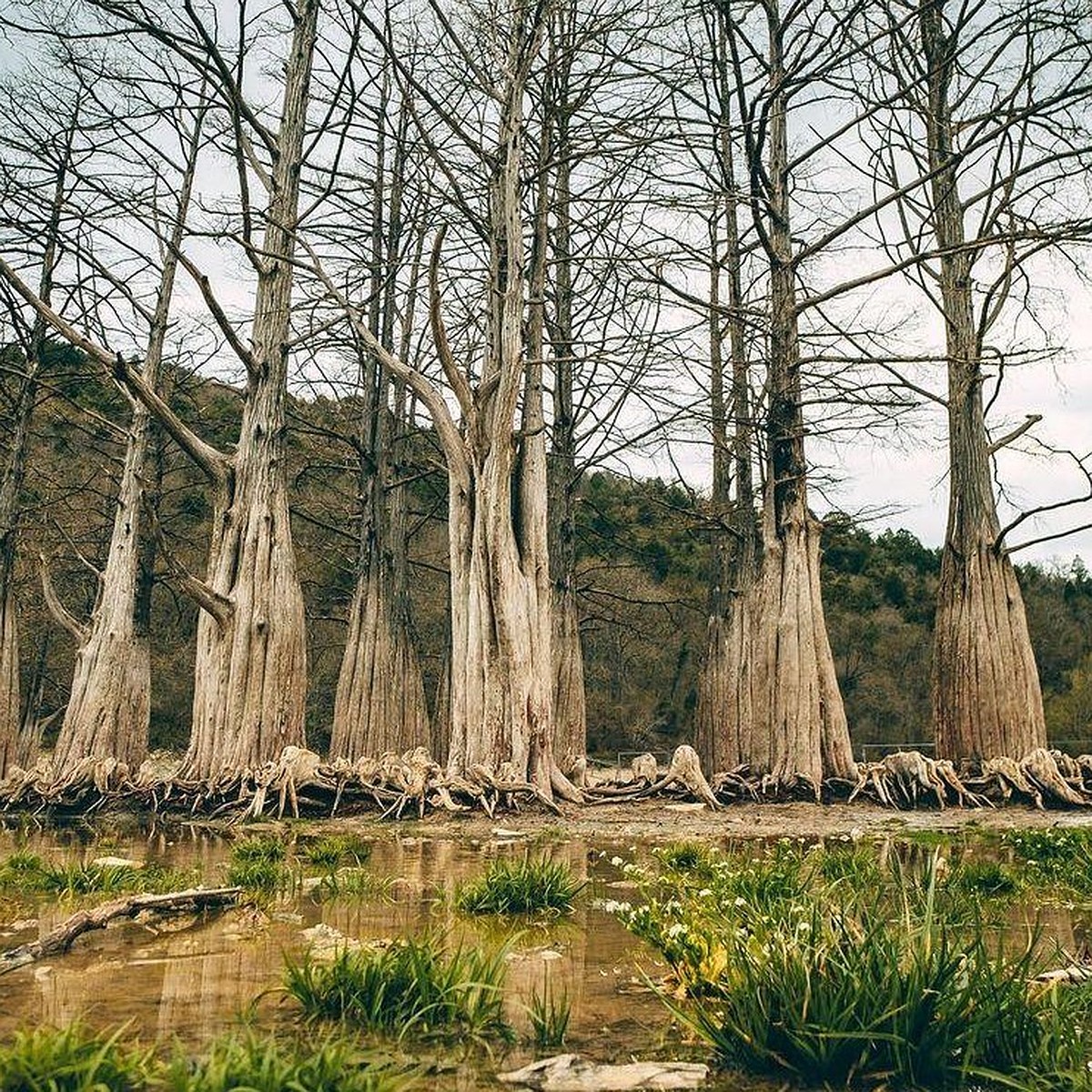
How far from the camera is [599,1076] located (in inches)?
89.5

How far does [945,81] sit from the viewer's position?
16.7 metres

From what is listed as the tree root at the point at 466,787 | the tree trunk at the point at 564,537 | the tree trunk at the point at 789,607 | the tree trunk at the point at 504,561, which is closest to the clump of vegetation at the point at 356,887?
the tree root at the point at 466,787

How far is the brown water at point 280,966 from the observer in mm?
2662

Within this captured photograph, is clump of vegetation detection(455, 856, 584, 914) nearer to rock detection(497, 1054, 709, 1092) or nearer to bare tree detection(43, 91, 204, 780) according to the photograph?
rock detection(497, 1054, 709, 1092)

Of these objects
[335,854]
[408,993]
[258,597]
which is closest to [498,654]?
[258,597]

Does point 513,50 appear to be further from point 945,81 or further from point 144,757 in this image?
point 144,757

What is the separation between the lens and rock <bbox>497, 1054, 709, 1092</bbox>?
87.0 inches

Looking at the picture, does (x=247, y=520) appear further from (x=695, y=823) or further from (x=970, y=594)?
(x=970, y=594)

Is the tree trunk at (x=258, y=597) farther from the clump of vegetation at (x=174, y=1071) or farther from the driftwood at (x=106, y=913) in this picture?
the clump of vegetation at (x=174, y=1071)

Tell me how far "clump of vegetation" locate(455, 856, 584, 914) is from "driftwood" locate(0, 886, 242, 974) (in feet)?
3.51

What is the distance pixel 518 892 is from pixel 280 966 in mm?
1351

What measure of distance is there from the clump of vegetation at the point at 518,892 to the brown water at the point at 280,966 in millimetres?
101

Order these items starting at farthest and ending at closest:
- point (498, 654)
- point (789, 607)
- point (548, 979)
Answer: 1. point (789, 607)
2. point (498, 654)
3. point (548, 979)

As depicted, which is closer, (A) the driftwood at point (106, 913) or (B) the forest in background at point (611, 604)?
(A) the driftwood at point (106, 913)
